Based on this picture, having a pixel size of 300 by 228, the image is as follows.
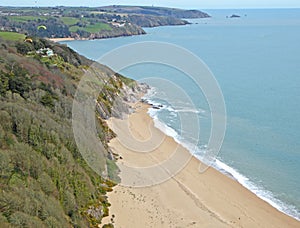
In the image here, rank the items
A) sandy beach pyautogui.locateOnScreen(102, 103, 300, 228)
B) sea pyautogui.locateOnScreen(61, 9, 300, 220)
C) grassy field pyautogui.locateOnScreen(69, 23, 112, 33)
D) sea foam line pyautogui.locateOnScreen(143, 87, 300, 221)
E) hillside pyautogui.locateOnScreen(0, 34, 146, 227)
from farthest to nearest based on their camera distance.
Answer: grassy field pyautogui.locateOnScreen(69, 23, 112, 33) < sea pyautogui.locateOnScreen(61, 9, 300, 220) < sea foam line pyautogui.locateOnScreen(143, 87, 300, 221) < sandy beach pyautogui.locateOnScreen(102, 103, 300, 228) < hillside pyautogui.locateOnScreen(0, 34, 146, 227)

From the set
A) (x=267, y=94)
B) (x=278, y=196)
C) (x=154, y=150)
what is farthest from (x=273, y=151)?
(x=267, y=94)

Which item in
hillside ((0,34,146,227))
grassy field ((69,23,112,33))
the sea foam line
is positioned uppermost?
hillside ((0,34,146,227))

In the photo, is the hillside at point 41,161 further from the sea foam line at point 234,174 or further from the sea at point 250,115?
the sea at point 250,115

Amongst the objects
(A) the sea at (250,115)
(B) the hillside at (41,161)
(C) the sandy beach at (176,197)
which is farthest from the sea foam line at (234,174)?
(B) the hillside at (41,161)

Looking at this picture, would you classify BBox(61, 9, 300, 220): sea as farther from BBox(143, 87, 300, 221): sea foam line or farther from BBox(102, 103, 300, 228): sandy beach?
BBox(102, 103, 300, 228): sandy beach

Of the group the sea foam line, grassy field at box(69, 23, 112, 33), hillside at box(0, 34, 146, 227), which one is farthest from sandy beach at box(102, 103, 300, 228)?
grassy field at box(69, 23, 112, 33)

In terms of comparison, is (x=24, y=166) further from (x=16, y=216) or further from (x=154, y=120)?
(x=154, y=120)

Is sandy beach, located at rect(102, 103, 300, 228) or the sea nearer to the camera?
sandy beach, located at rect(102, 103, 300, 228)

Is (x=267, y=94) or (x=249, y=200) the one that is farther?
(x=267, y=94)
